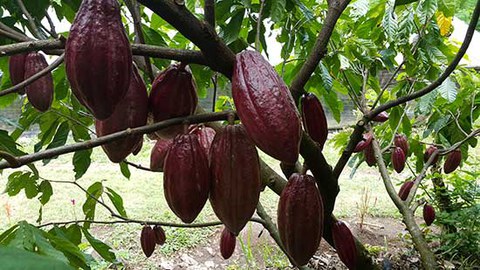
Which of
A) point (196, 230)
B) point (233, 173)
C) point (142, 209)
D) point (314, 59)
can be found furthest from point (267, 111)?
point (142, 209)

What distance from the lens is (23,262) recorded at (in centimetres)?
24

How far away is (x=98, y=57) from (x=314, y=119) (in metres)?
0.39

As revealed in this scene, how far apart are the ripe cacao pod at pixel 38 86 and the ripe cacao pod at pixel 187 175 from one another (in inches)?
17.4

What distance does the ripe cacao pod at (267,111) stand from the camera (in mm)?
493

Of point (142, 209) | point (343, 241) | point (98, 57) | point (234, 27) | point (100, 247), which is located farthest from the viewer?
point (142, 209)

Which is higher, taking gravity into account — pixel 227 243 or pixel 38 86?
pixel 38 86

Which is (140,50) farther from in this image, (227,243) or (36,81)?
(227,243)

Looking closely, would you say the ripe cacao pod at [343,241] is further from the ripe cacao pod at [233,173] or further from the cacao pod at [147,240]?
the cacao pod at [147,240]

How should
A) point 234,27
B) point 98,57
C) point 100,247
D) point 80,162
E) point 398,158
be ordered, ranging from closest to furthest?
1. point 98,57
2. point 234,27
3. point 100,247
4. point 80,162
5. point 398,158

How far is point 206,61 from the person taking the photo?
55 centimetres

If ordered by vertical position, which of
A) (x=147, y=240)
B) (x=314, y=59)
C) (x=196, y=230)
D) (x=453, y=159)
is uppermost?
(x=314, y=59)

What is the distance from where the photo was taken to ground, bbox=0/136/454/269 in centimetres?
307

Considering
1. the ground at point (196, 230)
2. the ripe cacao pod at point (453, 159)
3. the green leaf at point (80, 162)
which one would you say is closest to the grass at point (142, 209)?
the ground at point (196, 230)

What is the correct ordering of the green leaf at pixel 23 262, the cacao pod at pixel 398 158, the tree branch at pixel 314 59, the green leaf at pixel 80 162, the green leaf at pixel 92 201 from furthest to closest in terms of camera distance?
the cacao pod at pixel 398 158, the green leaf at pixel 92 201, the green leaf at pixel 80 162, the tree branch at pixel 314 59, the green leaf at pixel 23 262
